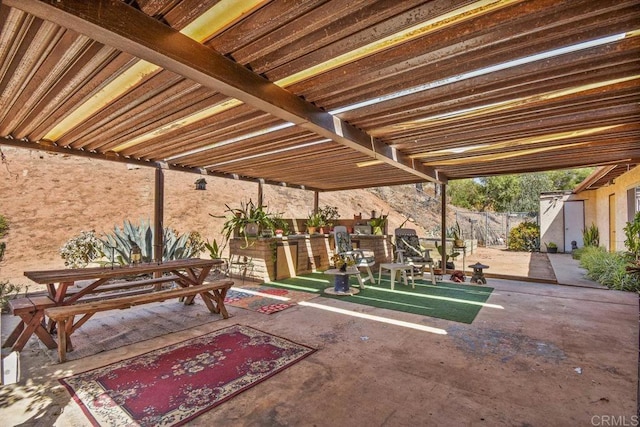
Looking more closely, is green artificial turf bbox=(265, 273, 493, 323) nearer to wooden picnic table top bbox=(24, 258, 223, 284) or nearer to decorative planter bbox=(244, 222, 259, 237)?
decorative planter bbox=(244, 222, 259, 237)

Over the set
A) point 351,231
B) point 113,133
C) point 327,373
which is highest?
point 113,133

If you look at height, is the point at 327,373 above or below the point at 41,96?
below

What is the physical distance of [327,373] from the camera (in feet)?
8.70

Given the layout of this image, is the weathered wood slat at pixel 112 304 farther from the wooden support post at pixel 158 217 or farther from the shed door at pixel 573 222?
the shed door at pixel 573 222

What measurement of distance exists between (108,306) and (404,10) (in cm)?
360

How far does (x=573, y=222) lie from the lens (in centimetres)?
1177

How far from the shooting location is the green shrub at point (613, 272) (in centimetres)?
574

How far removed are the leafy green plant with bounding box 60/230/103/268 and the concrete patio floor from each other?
2498 millimetres

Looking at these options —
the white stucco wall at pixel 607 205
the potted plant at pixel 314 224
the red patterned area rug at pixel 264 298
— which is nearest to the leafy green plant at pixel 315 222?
the potted plant at pixel 314 224

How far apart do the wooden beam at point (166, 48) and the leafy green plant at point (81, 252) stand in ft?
18.3

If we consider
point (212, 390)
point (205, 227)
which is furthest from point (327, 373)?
point (205, 227)

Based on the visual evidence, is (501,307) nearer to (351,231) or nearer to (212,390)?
(212,390)

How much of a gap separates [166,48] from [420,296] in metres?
5.04

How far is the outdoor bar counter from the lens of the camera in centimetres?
684
